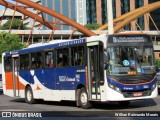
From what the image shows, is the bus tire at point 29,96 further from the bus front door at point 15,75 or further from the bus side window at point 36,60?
the bus side window at point 36,60

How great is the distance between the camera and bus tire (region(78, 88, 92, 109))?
17688mm

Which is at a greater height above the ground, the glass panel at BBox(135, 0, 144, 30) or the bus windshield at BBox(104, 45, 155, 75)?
the glass panel at BBox(135, 0, 144, 30)

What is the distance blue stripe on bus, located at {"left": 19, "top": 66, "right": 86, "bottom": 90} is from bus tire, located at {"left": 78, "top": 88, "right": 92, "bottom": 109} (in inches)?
14.4

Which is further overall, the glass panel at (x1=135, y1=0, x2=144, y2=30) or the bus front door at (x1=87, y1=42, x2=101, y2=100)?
the glass panel at (x1=135, y1=0, x2=144, y2=30)

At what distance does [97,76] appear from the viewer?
17.1 m

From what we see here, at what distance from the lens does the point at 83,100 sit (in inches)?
709

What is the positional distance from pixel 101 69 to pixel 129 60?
1125 millimetres

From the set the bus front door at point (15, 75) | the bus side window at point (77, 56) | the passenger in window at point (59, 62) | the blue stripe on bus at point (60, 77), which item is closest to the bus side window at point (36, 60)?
the blue stripe on bus at point (60, 77)

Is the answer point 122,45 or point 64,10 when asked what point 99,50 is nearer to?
point 122,45

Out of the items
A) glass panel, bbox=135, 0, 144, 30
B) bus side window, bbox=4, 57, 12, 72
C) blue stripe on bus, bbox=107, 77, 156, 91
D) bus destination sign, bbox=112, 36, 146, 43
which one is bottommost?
blue stripe on bus, bbox=107, 77, 156, 91

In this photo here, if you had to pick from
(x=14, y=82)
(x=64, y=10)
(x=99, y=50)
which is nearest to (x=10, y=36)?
(x=14, y=82)

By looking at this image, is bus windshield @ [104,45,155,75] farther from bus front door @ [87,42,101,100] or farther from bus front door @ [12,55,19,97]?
bus front door @ [12,55,19,97]

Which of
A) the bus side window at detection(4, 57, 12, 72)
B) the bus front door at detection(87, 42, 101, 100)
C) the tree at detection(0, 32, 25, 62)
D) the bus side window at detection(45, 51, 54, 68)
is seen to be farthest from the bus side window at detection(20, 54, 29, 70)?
the tree at detection(0, 32, 25, 62)

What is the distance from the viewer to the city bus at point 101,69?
16.7 m
